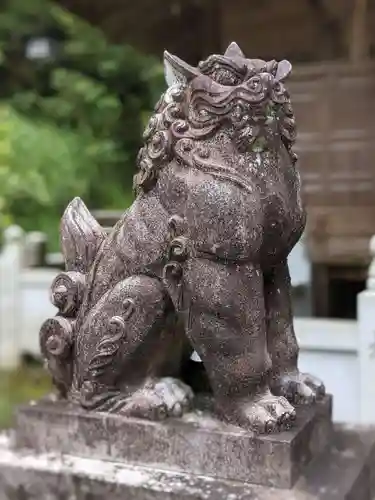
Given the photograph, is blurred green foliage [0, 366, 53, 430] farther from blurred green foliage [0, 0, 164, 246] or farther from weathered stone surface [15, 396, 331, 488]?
weathered stone surface [15, 396, 331, 488]

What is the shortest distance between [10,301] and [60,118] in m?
1.60

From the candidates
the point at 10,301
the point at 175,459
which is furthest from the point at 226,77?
the point at 10,301

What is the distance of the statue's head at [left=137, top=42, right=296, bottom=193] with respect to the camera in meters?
1.35

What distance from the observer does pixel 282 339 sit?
59.9 inches

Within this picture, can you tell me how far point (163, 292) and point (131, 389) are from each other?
0.76ft

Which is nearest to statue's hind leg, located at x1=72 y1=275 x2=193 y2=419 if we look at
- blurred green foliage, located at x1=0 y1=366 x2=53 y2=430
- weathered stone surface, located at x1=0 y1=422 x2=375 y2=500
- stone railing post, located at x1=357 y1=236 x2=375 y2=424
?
weathered stone surface, located at x1=0 y1=422 x2=375 y2=500

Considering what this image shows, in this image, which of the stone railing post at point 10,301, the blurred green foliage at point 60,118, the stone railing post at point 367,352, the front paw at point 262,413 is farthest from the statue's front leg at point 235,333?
the blurred green foliage at point 60,118

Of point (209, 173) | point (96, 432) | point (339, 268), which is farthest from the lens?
point (339, 268)

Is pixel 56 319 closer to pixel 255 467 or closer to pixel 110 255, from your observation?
pixel 110 255

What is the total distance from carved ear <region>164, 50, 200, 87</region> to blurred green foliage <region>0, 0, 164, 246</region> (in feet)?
10.5

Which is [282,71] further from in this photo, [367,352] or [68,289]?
[367,352]

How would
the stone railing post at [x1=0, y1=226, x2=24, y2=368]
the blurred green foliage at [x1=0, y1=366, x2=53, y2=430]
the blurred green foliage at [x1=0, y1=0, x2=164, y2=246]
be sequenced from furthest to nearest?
the blurred green foliage at [x1=0, y1=0, x2=164, y2=246]
the stone railing post at [x1=0, y1=226, x2=24, y2=368]
the blurred green foliage at [x1=0, y1=366, x2=53, y2=430]

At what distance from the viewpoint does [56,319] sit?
5.08ft

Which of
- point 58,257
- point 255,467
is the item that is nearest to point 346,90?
point 58,257
